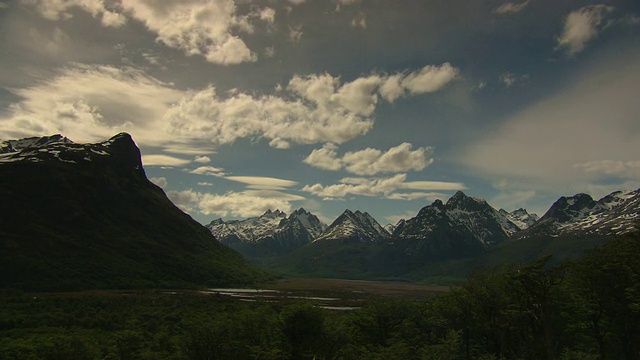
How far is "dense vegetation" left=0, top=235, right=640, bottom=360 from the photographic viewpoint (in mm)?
61156

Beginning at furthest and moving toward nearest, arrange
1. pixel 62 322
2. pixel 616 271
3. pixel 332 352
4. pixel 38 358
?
pixel 62 322
pixel 332 352
pixel 38 358
pixel 616 271

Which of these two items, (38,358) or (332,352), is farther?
(332,352)

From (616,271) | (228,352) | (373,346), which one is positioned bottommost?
(373,346)

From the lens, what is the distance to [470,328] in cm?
7919

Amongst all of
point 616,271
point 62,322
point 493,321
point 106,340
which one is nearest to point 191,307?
point 62,322

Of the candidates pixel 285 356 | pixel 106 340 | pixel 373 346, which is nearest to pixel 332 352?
pixel 285 356

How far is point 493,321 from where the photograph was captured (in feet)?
244

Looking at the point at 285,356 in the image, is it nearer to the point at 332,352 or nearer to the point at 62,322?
the point at 332,352

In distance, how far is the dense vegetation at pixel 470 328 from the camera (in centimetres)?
6116

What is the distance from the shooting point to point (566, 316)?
237 feet

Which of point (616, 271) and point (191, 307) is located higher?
point (616, 271)

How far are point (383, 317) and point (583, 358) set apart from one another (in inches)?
1902

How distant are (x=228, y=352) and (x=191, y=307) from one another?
99239mm

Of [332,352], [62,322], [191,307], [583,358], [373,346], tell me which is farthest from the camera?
[191,307]
